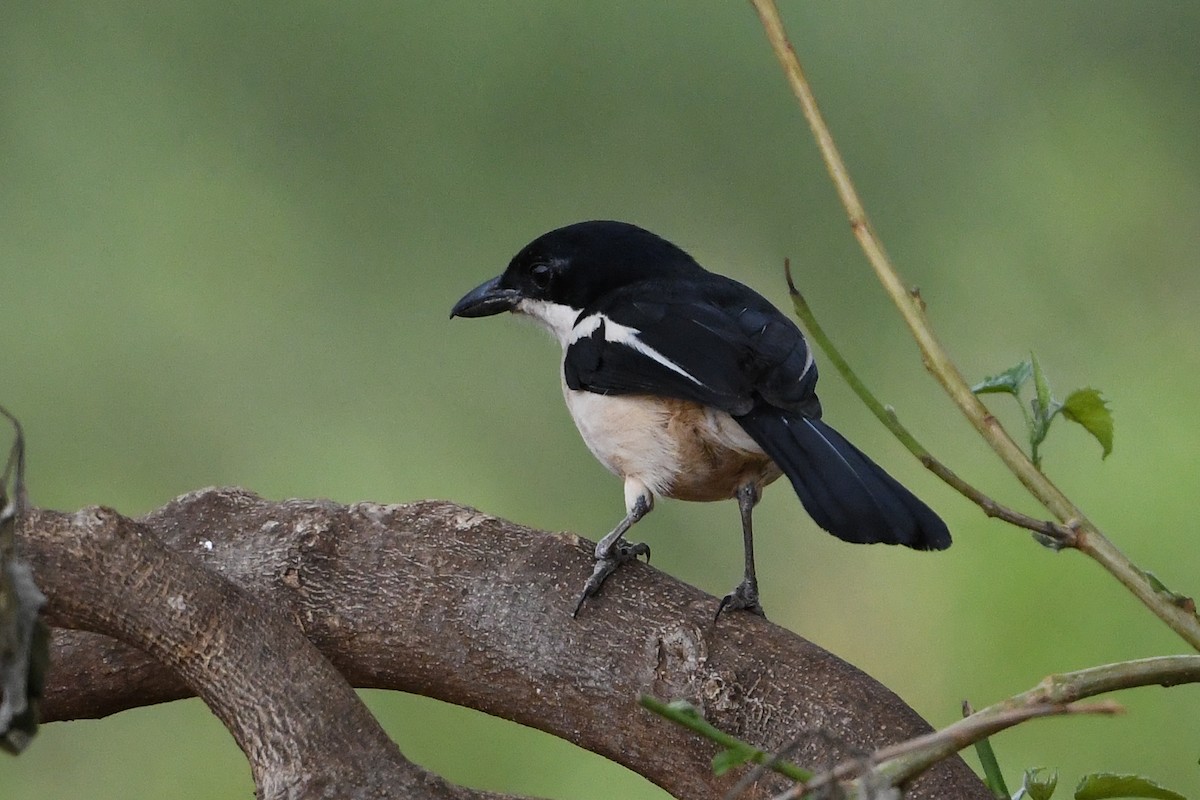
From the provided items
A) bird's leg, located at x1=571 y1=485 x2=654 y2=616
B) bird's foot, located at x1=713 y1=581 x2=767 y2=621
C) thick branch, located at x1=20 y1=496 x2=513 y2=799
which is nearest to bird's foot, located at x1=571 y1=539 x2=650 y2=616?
bird's leg, located at x1=571 y1=485 x2=654 y2=616

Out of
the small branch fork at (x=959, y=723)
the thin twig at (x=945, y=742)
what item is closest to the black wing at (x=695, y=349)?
the small branch fork at (x=959, y=723)

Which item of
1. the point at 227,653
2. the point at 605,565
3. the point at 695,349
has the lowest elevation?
the point at 227,653

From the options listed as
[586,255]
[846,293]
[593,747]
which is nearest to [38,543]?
[593,747]

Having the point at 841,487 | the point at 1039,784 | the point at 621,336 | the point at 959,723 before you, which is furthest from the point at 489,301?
the point at 959,723

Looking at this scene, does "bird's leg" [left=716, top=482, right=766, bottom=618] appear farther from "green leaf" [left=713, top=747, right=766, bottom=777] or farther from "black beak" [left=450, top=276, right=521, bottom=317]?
"green leaf" [left=713, top=747, right=766, bottom=777]

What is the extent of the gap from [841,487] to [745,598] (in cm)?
21

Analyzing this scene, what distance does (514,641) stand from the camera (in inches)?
57.3

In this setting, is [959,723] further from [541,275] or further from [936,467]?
[541,275]

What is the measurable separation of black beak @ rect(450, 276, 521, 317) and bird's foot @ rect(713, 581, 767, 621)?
2.15 feet

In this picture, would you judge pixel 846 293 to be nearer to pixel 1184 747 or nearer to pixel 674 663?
pixel 1184 747

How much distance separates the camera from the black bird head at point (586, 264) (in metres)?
1.94

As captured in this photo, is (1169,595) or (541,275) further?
(541,275)

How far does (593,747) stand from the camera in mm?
1439

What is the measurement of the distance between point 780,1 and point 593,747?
113 inches
